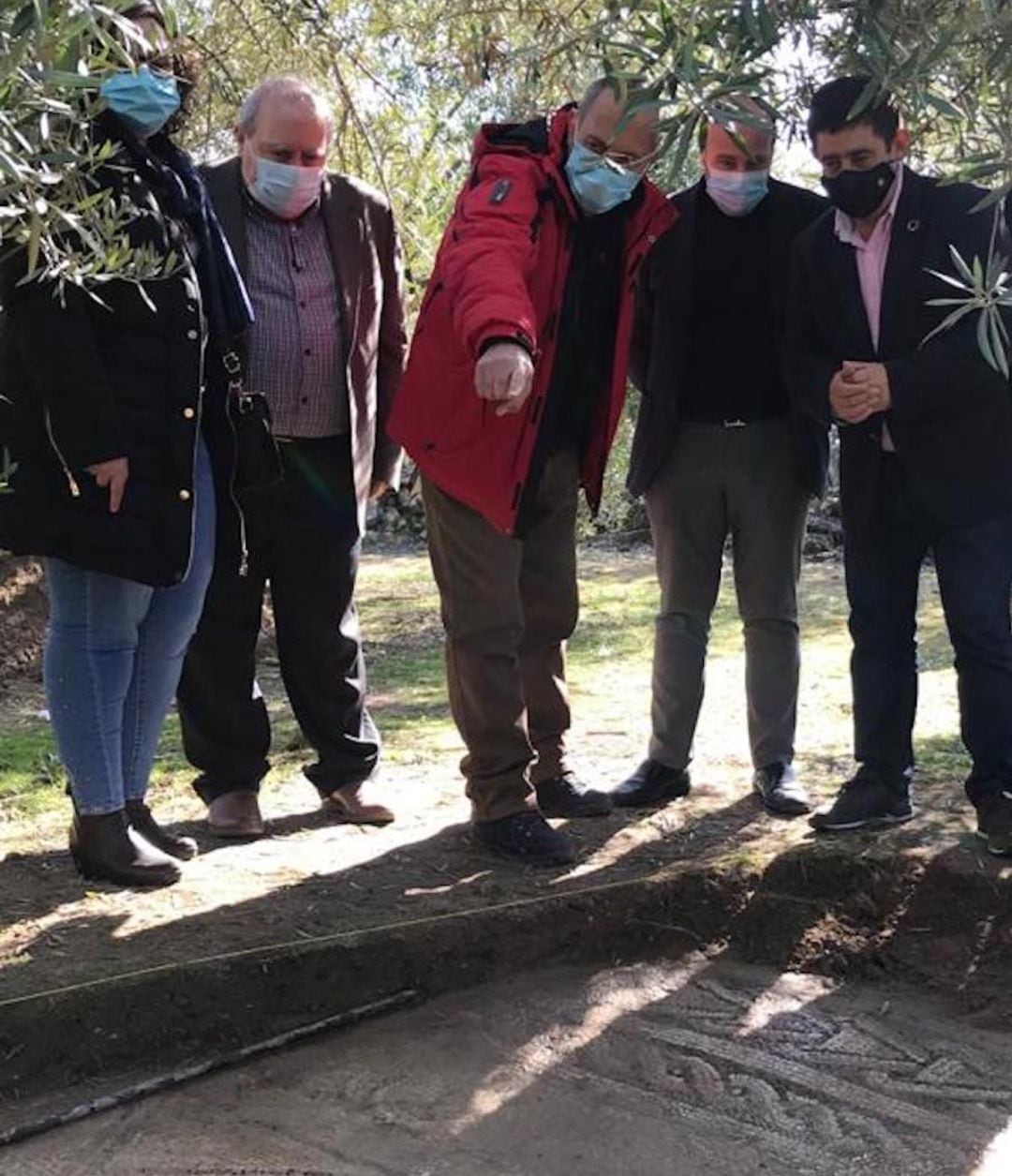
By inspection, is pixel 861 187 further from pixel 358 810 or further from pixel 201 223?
pixel 358 810

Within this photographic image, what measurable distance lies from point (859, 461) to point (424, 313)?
1.22 m

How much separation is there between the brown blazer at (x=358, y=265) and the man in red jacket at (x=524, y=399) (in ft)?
0.76

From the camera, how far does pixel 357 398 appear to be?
4547 millimetres

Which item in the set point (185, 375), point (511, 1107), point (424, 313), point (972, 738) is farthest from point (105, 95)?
point (972, 738)

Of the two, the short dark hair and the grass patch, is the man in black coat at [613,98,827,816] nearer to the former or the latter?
the short dark hair

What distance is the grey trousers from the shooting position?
15.1 feet

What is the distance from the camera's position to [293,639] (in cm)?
470

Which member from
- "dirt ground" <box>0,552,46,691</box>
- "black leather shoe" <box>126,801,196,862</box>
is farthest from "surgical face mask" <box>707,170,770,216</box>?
"dirt ground" <box>0,552,46,691</box>

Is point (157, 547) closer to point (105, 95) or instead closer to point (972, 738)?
point (105, 95)

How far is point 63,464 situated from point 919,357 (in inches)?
81.9

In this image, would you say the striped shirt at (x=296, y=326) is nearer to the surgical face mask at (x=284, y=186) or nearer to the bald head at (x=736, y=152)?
the surgical face mask at (x=284, y=186)

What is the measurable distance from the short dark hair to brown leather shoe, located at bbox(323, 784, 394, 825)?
2215mm

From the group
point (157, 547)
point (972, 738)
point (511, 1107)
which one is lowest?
point (511, 1107)

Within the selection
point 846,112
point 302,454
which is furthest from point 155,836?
point 846,112
